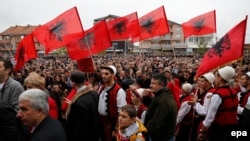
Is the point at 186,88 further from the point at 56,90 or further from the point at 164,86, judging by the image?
the point at 56,90

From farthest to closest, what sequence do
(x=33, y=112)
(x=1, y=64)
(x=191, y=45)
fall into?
(x=191, y=45) → (x=1, y=64) → (x=33, y=112)

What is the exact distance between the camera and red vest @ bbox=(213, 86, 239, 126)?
4797mm

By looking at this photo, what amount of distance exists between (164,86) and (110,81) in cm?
122

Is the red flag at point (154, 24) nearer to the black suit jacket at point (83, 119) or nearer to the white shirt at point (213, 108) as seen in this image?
the white shirt at point (213, 108)

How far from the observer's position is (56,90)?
806cm

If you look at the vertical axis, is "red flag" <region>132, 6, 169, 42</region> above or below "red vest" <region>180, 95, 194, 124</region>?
above

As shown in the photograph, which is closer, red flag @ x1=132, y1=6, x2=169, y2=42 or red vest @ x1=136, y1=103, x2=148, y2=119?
red vest @ x1=136, y1=103, x2=148, y2=119

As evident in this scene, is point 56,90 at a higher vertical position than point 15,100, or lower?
lower

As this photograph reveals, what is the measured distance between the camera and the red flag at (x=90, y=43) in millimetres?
8109

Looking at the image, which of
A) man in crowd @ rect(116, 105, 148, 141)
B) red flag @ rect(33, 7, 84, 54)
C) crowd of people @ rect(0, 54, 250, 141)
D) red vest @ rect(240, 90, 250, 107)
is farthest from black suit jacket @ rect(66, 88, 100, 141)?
red flag @ rect(33, 7, 84, 54)

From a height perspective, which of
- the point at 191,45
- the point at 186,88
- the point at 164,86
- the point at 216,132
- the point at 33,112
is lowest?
the point at 191,45

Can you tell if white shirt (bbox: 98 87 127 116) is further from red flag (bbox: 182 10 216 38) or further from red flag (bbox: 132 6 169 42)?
red flag (bbox: 132 6 169 42)

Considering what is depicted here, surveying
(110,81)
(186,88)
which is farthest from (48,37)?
(186,88)

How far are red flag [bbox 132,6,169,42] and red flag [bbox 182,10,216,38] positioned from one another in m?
0.93
